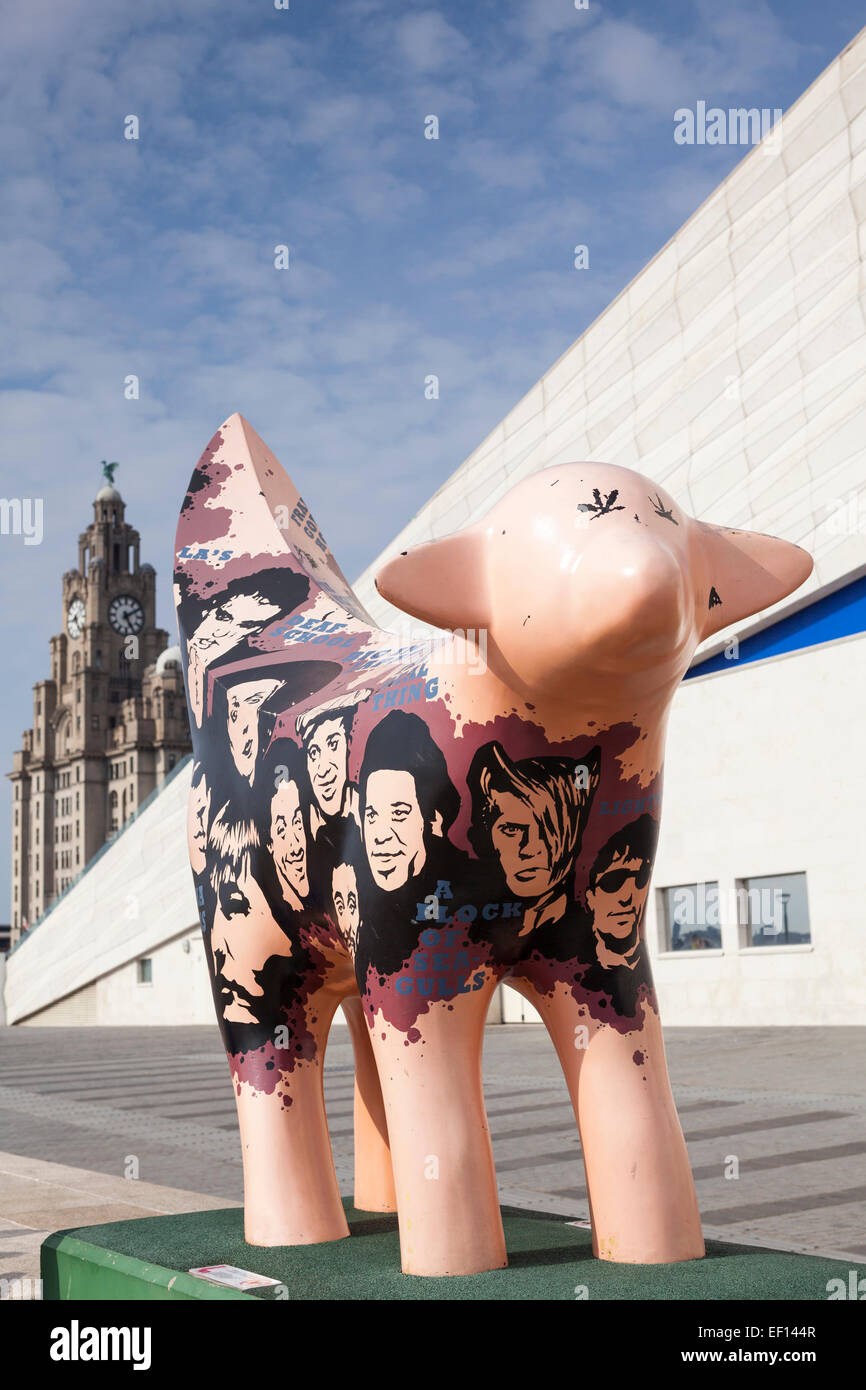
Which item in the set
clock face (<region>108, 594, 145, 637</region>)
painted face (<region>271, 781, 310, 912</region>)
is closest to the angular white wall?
painted face (<region>271, 781, 310, 912</region>)

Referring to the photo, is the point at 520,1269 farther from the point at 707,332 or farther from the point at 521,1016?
the point at 521,1016

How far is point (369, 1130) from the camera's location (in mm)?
4133

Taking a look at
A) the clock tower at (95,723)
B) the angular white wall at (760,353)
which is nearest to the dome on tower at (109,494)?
the clock tower at (95,723)

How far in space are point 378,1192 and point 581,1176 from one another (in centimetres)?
313

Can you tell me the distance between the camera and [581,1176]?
22.8ft

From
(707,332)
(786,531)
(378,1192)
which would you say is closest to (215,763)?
(378,1192)

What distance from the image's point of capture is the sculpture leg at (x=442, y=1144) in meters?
3.06

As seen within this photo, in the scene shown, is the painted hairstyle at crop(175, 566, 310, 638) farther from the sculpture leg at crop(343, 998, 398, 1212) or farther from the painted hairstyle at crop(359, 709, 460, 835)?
the sculpture leg at crop(343, 998, 398, 1212)

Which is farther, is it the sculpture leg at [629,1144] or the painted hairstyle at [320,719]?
the painted hairstyle at [320,719]

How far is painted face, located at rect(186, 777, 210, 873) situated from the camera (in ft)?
12.8

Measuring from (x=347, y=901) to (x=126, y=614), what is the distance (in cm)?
8967

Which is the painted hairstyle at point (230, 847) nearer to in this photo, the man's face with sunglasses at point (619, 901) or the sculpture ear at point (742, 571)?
the man's face with sunglasses at point (619, 901)

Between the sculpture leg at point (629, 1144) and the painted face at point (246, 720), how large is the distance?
1171 millimetres
